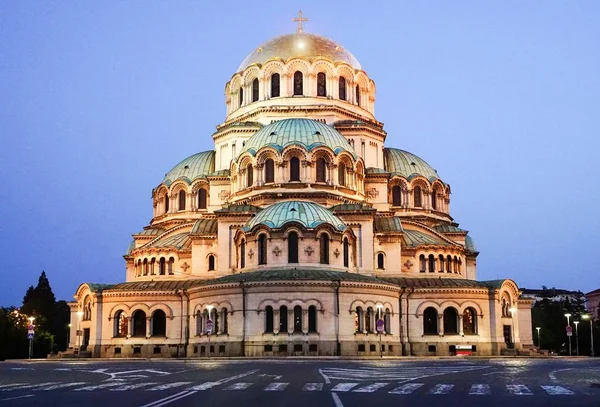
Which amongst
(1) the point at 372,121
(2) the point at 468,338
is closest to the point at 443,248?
(2) the point at 468,338

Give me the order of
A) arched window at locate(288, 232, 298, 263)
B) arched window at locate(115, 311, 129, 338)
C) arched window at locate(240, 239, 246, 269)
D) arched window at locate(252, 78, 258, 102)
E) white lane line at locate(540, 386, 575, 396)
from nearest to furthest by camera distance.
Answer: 1. white lane line at locate(540, 386, 575, 396)
2. arched window at locate(288, 232, 298, 263)
3. arched window at locate(240, 239, 246, 269)
4. arched window at locate(115, 311, 129, 338)
5. arched window at locate(252, 78, 258, 102)

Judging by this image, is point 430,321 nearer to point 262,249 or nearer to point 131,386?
point 262,249

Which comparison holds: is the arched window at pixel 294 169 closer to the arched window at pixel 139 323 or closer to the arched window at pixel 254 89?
the arched window at pixel 254 89

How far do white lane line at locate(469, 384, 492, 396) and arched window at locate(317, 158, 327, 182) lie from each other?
39.4 m

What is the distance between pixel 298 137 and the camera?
62.4 meters

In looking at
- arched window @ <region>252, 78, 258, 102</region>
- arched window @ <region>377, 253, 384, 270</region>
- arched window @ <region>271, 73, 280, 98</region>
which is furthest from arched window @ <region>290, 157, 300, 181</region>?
arched window @ <region>252, 78, 258, 102</region>

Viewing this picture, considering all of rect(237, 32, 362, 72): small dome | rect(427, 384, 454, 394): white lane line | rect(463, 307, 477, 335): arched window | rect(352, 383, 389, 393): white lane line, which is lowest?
rect(427, 384, 454, 394): white lane line

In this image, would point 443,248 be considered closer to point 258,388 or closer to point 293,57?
point 293,57

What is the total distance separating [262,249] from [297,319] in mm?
5646

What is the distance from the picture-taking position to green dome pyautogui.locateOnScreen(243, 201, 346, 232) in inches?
2229

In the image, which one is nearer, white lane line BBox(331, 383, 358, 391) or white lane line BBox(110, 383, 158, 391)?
white lane line BBox(331, 383, 358, 391)

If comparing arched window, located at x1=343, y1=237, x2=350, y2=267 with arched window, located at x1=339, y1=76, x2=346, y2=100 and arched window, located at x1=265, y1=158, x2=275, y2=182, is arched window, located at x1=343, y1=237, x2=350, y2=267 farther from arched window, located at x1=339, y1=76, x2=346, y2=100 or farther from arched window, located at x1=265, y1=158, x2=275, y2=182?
arched window, located at x1=339, y1=76, x2=346, y2=100

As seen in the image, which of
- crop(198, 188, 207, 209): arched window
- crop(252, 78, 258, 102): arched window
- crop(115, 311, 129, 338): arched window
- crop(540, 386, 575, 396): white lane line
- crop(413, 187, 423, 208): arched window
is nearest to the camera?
crop(540, 386, 575, 396): white lane line

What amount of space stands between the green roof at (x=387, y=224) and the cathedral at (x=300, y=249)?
0.48 ft
